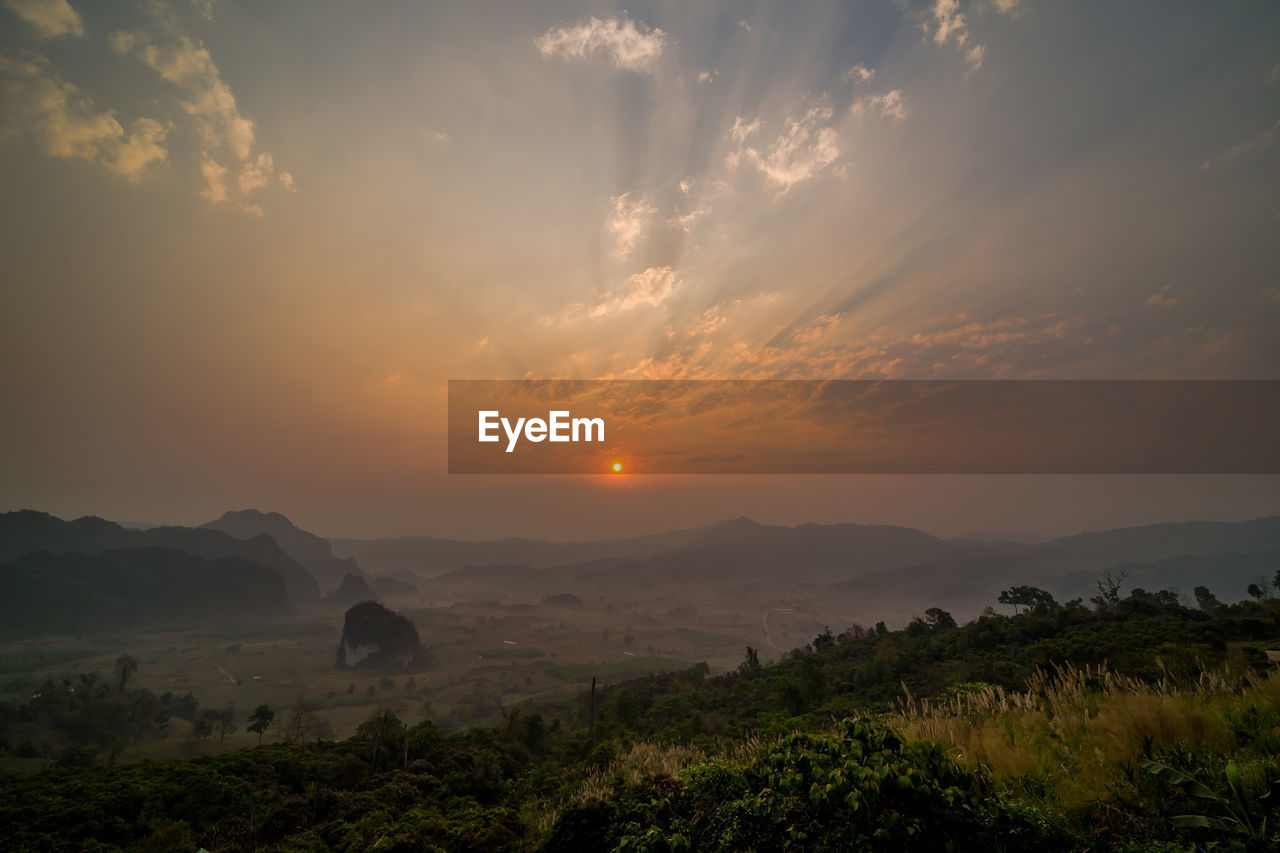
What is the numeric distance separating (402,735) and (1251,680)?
42.0 m

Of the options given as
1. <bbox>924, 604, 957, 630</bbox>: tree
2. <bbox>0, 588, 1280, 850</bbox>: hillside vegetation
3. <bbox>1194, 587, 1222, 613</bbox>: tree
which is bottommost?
<bbox>924, 604, 957, 630</bbox>: tree

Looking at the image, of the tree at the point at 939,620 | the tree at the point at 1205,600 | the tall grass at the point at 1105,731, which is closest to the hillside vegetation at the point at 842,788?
the tall grass at the point at 1105,731

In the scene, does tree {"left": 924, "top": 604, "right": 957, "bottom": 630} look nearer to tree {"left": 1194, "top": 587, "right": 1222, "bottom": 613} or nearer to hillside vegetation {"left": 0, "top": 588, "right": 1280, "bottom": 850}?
tree {"left": 1194, "top": 587, "right": 1222, "bottom": 613}

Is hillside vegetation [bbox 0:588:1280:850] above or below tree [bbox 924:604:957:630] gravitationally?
above

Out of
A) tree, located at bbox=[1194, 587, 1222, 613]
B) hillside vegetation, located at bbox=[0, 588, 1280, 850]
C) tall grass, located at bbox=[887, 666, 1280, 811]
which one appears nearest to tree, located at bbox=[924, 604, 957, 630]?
tree, located at bbox=[1194, 587, 1222, 613]

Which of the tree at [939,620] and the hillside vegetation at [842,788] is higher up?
the hillside vegetation at [842,788]

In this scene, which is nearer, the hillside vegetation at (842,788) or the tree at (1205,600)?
the hillside vegetation at (842,788)

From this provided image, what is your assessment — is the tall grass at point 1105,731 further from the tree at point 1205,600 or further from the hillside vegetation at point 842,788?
the tree at point 1205,600

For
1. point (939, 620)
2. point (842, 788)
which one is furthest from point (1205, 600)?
point (842, 788)

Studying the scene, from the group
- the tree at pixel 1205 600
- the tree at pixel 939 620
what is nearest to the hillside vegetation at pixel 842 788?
the tree at pixel 939 620

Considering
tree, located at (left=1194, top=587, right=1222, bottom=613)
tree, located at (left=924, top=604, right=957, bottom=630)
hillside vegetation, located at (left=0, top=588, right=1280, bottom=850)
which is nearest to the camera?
hillside vegetation, located at (left=0, top=588, right=1280, bottom=850)

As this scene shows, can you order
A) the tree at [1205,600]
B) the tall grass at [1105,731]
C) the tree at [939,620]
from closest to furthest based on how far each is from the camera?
the tall grass at [1105,731] < the tree at [939,620] < the tree at [1205,600]

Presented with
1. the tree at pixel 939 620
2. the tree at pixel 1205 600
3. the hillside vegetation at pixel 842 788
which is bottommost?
the tree at pixel 939 620

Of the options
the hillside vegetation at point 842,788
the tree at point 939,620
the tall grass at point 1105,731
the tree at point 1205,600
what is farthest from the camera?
the tree at point 1205,600
